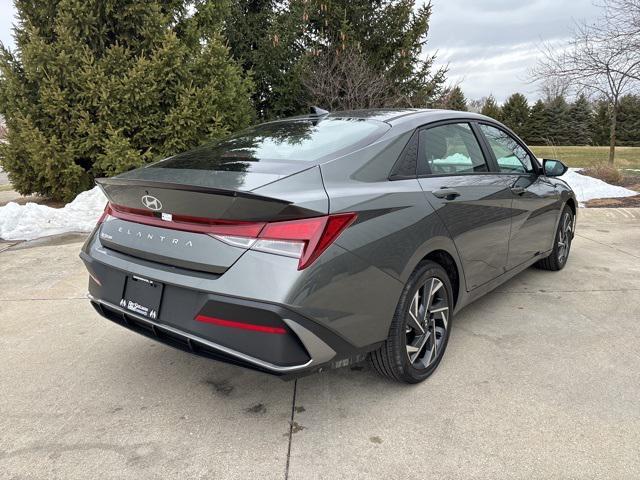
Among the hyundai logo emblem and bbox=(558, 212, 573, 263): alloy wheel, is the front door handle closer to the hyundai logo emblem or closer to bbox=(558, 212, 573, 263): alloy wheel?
the hyundai logo emblem

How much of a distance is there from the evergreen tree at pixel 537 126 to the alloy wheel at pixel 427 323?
3884 cm

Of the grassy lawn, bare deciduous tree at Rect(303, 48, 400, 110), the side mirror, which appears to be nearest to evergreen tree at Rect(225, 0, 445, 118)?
bare deciduous tree at Rect(303, 48, 400, 110)

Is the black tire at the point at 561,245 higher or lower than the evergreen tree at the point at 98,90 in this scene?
lower

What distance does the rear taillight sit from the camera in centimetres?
207

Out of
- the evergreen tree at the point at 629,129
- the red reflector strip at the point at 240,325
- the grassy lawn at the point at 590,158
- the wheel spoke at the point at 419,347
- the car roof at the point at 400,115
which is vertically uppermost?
the evergreen tree at the point at 629,129

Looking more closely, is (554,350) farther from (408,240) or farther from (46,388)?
(46,388)

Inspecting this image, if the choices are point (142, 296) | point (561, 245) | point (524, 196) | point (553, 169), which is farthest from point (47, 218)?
point (561, 245)

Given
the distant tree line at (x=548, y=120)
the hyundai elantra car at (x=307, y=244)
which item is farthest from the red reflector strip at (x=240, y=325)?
the distant tree line at (x=548, y=120)

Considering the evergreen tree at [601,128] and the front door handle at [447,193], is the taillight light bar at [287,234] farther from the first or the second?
the evergreen tree at [601,128]

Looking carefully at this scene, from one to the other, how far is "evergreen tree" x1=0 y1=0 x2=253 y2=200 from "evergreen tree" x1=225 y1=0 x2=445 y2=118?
12.8 feet

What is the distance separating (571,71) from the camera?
42.5 feet

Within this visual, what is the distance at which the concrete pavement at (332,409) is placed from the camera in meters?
2.16

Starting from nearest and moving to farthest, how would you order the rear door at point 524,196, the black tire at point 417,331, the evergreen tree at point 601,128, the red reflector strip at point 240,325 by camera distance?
the red reflector strip at point 240,325 < the black tire at point 417,331 < the rear door at point 524,196 < the evergreen tree at point 601,128

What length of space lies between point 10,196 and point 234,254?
37.3 feet
